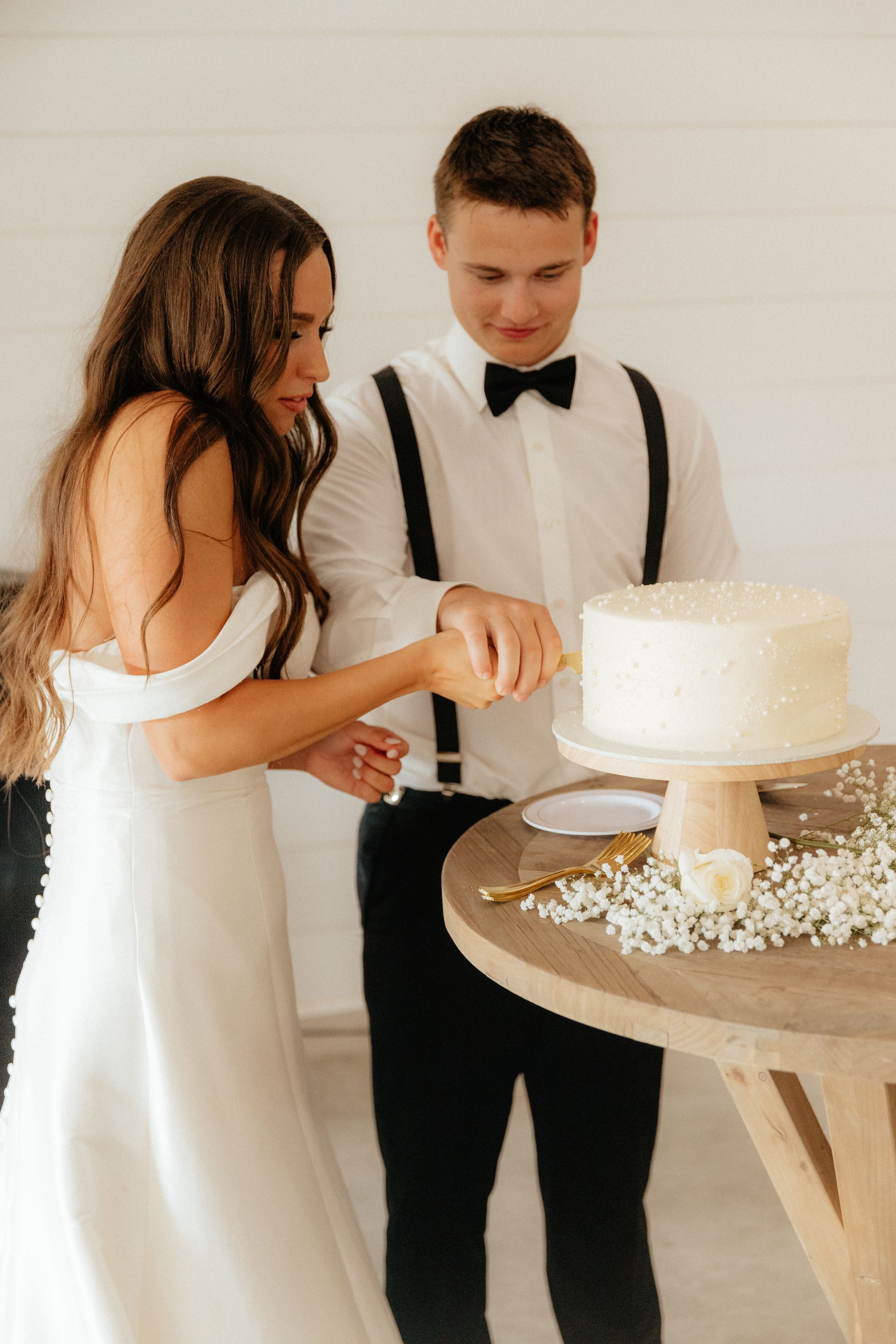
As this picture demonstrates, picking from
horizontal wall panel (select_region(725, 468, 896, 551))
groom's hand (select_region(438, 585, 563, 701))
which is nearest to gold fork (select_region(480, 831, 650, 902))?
groom's hand (select_region(438, 585, 563, 701))

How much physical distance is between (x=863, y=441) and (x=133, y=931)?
2573 mm

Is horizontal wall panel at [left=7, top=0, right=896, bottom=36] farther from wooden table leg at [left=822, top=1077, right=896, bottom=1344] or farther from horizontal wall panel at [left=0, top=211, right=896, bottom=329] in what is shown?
wooden table leg at [left=822, top=1077, right=896, bottom=1344]

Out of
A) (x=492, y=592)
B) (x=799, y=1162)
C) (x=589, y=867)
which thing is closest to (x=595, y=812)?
(x=589, y=867)

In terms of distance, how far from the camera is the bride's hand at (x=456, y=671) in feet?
5.08

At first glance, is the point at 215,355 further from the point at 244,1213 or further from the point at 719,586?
the point at 244,1213

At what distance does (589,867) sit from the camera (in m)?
1.44

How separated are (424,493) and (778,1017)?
110 cm

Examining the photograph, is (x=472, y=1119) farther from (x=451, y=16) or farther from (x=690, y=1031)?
(x=451, y=16)

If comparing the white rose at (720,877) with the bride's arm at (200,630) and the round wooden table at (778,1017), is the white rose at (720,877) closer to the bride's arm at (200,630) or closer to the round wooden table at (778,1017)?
the round wooden table at (778,1017)

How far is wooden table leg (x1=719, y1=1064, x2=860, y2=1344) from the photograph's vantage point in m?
1.48

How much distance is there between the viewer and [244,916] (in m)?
1.62

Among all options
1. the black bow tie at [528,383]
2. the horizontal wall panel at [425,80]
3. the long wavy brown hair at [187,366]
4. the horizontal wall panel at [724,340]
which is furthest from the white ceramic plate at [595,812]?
the horizontal wall panel at [425,80]

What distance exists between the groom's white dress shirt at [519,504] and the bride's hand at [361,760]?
0.19 metres

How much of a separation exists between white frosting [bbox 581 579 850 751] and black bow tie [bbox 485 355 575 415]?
2.45 ft
